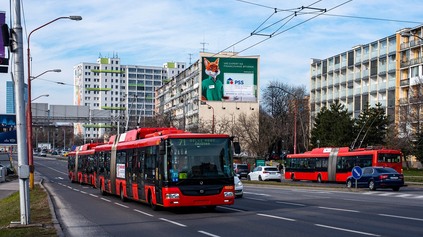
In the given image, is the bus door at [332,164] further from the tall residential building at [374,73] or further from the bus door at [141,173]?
the tall residential building at [374,73]

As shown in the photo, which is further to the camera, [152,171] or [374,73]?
[374,73]

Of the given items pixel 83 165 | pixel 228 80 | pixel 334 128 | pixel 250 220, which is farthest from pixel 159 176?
pixel 228 80

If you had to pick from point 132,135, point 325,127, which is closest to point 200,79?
point 325,127

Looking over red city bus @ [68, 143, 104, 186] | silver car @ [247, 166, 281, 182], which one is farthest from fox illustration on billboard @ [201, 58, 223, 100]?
red city bus @ [68, 143, 104, 186]

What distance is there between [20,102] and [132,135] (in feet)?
34.2

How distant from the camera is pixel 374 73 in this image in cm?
9681

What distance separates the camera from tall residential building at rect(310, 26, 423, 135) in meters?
88.0

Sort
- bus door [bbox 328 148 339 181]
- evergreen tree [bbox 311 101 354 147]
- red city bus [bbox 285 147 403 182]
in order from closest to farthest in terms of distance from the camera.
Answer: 1. red city bus [bbox 285 147 403 182]
2. bus door [bbox 328 148 339 181]
3. evergreen tree [bbox 311 101 354 147]

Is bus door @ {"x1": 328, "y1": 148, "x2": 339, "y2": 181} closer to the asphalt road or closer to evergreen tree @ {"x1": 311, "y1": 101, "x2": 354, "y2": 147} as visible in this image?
the asphalt road

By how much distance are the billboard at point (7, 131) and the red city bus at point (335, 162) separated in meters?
25.9

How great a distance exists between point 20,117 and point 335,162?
121ft

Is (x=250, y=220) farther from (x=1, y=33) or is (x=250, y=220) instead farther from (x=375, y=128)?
(x=375, y=128)

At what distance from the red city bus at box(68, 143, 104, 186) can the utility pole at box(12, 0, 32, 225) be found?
20.3m

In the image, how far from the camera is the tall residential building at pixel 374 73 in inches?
3465
